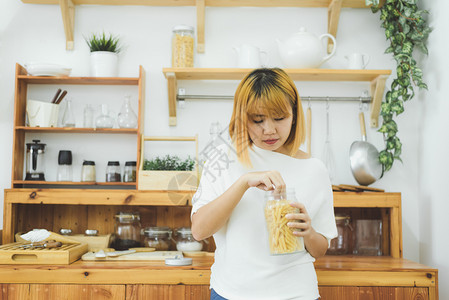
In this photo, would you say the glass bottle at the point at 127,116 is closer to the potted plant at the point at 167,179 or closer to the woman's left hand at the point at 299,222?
the potted plant at the point at 167,179

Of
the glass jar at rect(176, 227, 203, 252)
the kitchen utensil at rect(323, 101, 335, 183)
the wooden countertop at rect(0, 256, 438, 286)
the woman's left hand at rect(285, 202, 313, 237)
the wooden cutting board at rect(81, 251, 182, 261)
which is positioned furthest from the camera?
the kitchen utensil at rect(323, 101, 335, 183)

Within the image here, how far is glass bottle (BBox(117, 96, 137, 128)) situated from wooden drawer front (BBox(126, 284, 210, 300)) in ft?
2.81

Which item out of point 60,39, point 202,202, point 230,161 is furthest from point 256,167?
point 60,39

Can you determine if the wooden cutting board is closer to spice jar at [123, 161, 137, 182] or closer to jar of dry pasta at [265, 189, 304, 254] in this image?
spice jar at [123, 161, 137, 182]

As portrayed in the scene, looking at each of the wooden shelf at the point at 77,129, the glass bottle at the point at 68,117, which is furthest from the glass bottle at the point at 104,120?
the glass bottle at the point at 68,117

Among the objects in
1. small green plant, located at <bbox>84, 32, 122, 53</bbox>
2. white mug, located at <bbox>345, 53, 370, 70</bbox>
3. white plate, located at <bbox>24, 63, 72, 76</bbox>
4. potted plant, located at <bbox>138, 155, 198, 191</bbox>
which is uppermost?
small green plant, located at <bbox>84, 32, 122, 53</bbox>

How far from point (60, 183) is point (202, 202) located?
1366 mm

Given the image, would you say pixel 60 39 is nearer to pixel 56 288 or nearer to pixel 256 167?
pixel 56 288

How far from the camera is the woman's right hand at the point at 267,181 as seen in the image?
1097mm

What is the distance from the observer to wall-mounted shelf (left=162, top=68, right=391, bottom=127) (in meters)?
2.32

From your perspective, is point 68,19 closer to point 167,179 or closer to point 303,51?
point 167,179

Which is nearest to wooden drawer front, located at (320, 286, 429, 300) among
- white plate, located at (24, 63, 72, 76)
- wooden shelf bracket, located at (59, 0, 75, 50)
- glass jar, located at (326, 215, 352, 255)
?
glass jar, located at (326, 215, 352, 255)

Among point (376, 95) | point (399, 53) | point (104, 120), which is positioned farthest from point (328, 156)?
point (104, 120)

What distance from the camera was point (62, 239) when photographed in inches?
82.4
